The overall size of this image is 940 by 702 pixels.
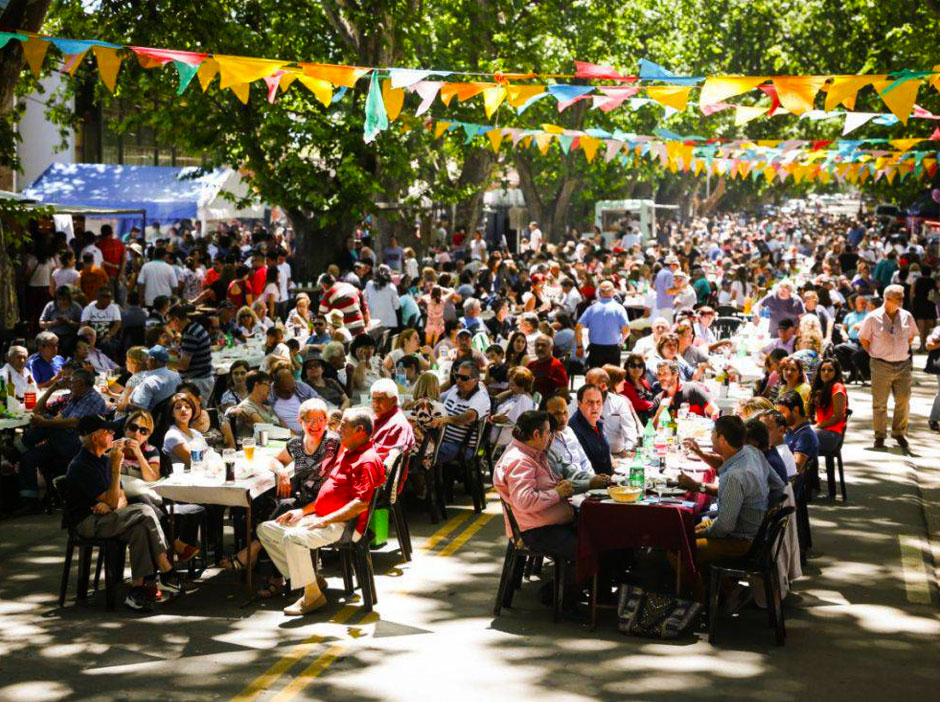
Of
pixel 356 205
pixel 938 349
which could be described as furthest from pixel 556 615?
pixel 356 205

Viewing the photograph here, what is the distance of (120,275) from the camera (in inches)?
945

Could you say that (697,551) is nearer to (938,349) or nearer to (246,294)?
(938,349)

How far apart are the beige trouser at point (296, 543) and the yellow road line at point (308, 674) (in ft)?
2.58

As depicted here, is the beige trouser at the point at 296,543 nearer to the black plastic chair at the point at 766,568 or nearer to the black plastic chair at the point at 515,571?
the black plastic chair at the point at 515,571

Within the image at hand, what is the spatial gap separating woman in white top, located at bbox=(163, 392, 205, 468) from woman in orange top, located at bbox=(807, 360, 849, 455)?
20.3 ft

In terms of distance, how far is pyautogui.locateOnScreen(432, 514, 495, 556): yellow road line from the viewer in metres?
10.8

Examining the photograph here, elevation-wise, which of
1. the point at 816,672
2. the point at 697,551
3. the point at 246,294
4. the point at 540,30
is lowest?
the point at 816,672

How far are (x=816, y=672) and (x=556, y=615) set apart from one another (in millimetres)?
1799

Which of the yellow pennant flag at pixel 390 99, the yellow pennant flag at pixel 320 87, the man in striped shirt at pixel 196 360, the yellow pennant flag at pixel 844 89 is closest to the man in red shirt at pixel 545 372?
the yellow pennant flag at pixel 390 99

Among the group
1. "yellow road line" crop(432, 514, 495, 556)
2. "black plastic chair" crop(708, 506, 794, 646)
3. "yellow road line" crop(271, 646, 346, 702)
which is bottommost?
"yellow road line" crop(271, 646, 346, 702)

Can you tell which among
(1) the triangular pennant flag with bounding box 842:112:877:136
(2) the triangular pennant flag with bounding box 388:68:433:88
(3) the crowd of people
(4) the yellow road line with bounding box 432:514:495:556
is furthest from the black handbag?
(1) the triangular pennant flag with bounding box 842:112:877:136

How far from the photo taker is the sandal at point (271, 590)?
9391 mm

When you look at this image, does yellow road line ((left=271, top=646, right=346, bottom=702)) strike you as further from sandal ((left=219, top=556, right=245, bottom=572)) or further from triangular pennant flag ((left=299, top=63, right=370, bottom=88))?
triangular pennant flag ((left=299, top=63, right=370, bottom=88))

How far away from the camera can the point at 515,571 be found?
9188 millimetres
